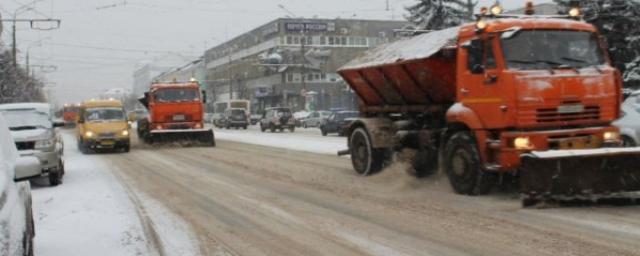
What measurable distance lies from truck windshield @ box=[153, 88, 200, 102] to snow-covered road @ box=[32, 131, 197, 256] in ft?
44.7

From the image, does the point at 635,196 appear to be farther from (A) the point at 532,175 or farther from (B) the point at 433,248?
(B) the point at 433,248

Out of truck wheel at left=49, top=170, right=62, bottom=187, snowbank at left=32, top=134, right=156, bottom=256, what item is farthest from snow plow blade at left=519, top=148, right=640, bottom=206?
truck wheel at left=49, top=170, right=62, bottom=187

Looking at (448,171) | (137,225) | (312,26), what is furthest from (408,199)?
(312,26)

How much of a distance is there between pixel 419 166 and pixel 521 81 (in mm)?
3290

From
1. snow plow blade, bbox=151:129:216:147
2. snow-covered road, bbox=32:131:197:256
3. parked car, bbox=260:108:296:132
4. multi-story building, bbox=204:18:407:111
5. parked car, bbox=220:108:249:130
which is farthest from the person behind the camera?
multi-story building, bbox=204:18:407:111

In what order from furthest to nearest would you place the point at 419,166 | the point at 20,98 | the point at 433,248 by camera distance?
1. the point at 20,98
2. the point at 419,166
3. the point at 433,248

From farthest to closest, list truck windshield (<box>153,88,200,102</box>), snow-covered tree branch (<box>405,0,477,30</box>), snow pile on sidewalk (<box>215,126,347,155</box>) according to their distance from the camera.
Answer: snow-covered tree branch (<box>405,0,477,30</box>)
truck windshield (<box>153,88,200,102</box>)
snow pile on sidewalk (<box>215,126,347,155</box>)

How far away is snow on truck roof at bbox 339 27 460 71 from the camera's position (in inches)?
453

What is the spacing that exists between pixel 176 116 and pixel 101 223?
18.5 metres

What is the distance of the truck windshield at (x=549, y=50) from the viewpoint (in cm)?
→ 978

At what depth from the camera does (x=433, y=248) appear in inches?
273

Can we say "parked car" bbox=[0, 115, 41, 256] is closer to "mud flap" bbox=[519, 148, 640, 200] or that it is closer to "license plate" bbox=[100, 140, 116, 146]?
"mud flap" bbox=[519, 148, 640, 200]

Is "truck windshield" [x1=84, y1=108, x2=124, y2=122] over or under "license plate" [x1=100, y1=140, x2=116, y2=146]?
over

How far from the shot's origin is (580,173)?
9109 millimetres
